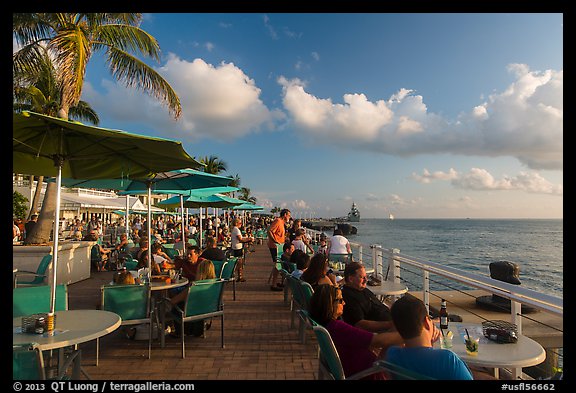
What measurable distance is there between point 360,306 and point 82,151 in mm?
3379

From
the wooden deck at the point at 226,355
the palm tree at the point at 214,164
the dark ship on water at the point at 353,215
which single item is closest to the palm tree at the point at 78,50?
the wooden deck at the point at 226,355

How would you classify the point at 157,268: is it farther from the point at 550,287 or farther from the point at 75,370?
the point at 550,287

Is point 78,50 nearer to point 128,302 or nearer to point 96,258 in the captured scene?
point 96,258

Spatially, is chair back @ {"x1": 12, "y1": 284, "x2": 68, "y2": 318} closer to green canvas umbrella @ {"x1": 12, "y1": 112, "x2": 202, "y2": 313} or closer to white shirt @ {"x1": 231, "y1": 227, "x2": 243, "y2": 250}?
green canvas umbrella @ {"x1": 12, "y1": 112, "x2": 202, "y2": 313}

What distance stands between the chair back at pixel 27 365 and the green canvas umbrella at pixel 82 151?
853mm

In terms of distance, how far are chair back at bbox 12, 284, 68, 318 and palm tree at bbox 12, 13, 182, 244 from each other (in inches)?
253

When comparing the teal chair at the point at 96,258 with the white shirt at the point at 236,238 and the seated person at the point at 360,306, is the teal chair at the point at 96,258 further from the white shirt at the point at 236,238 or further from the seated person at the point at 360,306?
the seated person at the point at 360,306

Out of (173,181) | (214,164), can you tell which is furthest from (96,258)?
(214,164)

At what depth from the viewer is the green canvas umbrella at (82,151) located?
315cm

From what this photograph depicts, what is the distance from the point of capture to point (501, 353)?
2.46m

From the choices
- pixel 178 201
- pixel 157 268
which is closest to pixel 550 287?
pixel 178 201

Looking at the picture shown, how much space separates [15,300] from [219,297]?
206 cm
